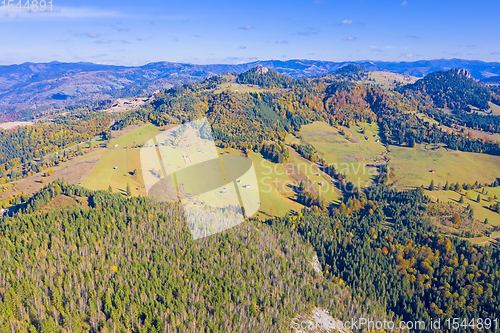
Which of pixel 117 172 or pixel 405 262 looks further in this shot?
pixel 117 172

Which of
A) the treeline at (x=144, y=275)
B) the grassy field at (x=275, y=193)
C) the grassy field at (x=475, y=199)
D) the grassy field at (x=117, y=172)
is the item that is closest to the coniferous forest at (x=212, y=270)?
the treeline at (x=144, y=275)

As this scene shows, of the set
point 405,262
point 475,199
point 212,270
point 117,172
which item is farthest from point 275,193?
point 475,199

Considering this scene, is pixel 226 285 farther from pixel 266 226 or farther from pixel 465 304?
pixel 465 304

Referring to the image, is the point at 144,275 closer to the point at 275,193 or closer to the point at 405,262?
the point at 275,193

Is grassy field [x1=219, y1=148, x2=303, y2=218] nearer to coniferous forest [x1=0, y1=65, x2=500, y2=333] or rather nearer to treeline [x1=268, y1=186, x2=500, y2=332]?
coniferous forest [x1=0, y1=65, x2=500, y2=333]

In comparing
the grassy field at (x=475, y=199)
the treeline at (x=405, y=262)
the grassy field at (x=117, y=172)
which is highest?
the grassy field at (x=117, y=172)

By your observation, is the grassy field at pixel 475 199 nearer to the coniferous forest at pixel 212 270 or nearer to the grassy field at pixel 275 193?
the coniferous forest at pixel 212 270

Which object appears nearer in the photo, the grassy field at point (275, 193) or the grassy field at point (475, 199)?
the grassy field at point (475, 199)

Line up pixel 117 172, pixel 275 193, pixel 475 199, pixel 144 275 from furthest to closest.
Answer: pixel 275 193, pixel 475 199, pixel 117 172, pixel 144 275

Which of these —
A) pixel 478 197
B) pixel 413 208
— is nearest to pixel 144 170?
pixel 413 208
